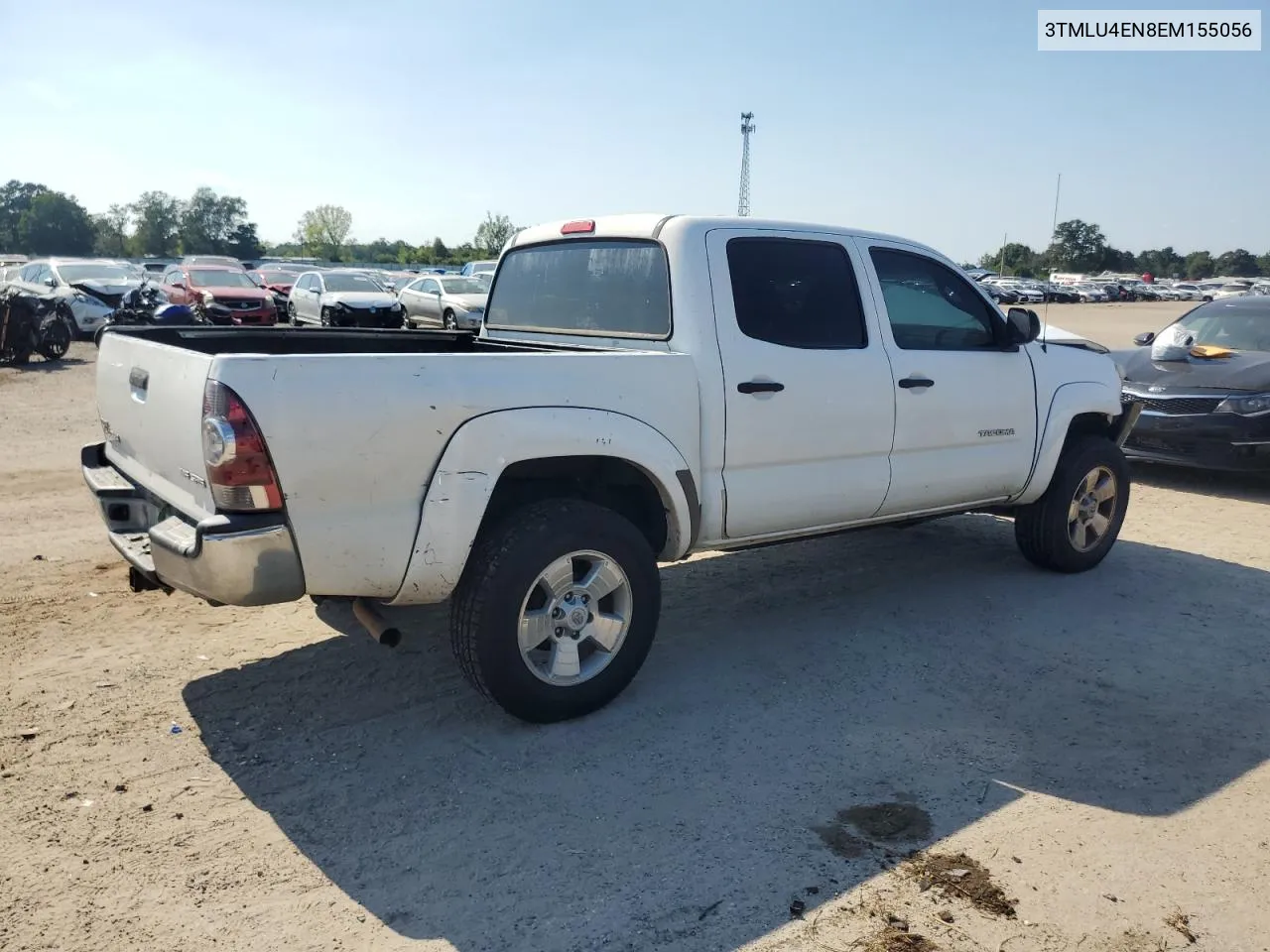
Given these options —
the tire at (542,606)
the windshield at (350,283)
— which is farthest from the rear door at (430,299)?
the tire at (542,606)

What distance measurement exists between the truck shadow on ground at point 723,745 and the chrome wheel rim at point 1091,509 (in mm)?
451

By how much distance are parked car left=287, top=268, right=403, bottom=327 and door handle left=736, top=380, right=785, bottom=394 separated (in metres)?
16.9

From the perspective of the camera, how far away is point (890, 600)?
5.45 m

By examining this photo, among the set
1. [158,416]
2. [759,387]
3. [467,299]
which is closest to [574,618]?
[759,387]

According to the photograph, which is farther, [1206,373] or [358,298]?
[358,298]

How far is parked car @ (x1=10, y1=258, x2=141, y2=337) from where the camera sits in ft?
67.7

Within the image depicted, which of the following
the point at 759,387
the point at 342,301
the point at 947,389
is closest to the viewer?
the point at 759,387

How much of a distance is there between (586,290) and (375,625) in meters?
2.01

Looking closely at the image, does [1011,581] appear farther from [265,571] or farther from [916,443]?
[265,571]

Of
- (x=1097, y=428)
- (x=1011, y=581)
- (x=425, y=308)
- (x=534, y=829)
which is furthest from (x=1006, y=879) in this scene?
(x=425, y=308)

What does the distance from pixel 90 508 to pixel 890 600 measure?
17.4 ft

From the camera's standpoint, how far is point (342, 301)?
68.4 ft

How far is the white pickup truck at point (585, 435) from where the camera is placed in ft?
10.6

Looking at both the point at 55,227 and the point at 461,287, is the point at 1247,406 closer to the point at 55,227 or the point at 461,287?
the point at 461,287
